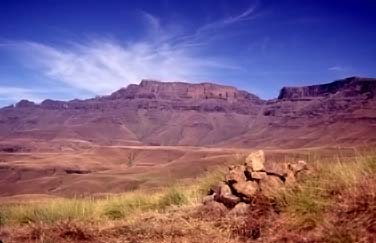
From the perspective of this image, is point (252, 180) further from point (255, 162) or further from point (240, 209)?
point (240, 209)

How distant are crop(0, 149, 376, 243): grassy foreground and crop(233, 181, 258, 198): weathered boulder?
25 cm

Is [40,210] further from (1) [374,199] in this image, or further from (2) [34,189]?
(2) [34,189]

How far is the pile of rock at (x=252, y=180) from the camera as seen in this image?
288 inches

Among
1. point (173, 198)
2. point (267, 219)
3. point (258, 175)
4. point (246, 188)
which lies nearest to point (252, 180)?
point (258, 175)

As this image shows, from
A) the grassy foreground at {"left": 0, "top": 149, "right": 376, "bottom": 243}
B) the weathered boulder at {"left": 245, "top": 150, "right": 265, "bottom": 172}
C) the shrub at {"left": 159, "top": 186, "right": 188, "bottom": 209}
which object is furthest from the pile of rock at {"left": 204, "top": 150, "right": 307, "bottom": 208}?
the shrub at {"left": 159, "top": 186, "right": 188, "bottom": 209}

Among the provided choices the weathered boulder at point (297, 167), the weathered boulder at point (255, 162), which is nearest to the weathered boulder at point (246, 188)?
the weathered boulder at point (255, 162)

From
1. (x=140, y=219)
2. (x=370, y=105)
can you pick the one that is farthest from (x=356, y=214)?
(x=370, y=105)

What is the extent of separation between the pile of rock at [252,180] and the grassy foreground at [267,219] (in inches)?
7.6

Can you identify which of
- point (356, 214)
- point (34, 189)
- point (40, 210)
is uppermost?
point (356, 214)

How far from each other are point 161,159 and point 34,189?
239 feet

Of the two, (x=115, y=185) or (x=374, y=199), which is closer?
(x=374, y=199)

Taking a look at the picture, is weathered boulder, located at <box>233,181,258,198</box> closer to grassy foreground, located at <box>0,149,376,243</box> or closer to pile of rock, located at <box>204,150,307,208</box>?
pile of rock, located at <box>204,150,307,208</box>

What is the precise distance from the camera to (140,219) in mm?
8078

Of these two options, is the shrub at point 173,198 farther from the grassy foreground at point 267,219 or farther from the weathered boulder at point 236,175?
the weathered boulder at point 236,175
